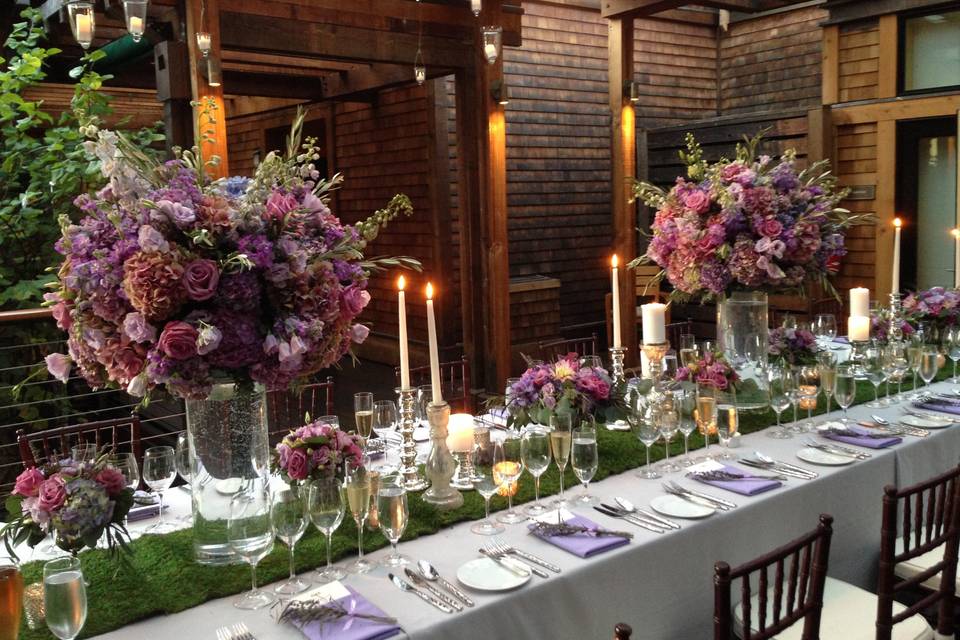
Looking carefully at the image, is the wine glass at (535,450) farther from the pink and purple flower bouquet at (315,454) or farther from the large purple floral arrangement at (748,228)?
the large purple floral arrangement at (748,228)

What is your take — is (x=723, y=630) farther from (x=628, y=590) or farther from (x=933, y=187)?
(x=933, y=187)

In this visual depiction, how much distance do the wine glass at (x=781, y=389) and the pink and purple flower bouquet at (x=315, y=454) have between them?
1.48 meters

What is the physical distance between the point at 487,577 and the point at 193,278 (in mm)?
905

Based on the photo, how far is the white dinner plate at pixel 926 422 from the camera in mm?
2993

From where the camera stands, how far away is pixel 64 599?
1512mm

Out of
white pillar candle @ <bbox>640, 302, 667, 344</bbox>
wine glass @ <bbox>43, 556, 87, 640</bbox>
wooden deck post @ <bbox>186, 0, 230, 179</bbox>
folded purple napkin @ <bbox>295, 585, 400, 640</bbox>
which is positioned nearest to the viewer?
wine glass @ <bbox>43, 556, 87, 640</bbox>

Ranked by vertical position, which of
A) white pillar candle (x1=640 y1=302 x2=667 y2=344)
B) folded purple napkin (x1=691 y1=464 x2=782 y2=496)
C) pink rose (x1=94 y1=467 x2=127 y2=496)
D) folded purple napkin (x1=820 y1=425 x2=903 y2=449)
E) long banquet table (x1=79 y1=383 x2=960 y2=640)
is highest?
white pillar candle (x1=640 y1=302 x2=667 y2=344)

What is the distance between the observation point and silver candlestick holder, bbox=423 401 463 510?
7.57 feet

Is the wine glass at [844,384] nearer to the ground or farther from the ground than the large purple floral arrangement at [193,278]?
nearer to the ground

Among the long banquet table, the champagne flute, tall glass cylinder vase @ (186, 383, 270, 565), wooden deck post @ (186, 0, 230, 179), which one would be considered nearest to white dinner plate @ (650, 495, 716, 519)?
the long banquet table

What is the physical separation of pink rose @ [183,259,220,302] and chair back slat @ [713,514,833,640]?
116cm

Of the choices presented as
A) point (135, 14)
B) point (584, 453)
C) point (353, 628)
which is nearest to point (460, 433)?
point (584, 453)

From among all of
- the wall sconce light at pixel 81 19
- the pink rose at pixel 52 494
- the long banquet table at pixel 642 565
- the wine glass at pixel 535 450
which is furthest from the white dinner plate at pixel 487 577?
the wall sconce light at pixel 81 19

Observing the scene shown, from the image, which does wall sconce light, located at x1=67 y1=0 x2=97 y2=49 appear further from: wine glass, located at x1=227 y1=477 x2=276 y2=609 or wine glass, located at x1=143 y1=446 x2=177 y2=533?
wine glass, located at x1=227 y1=477 x2=276 y2=609
